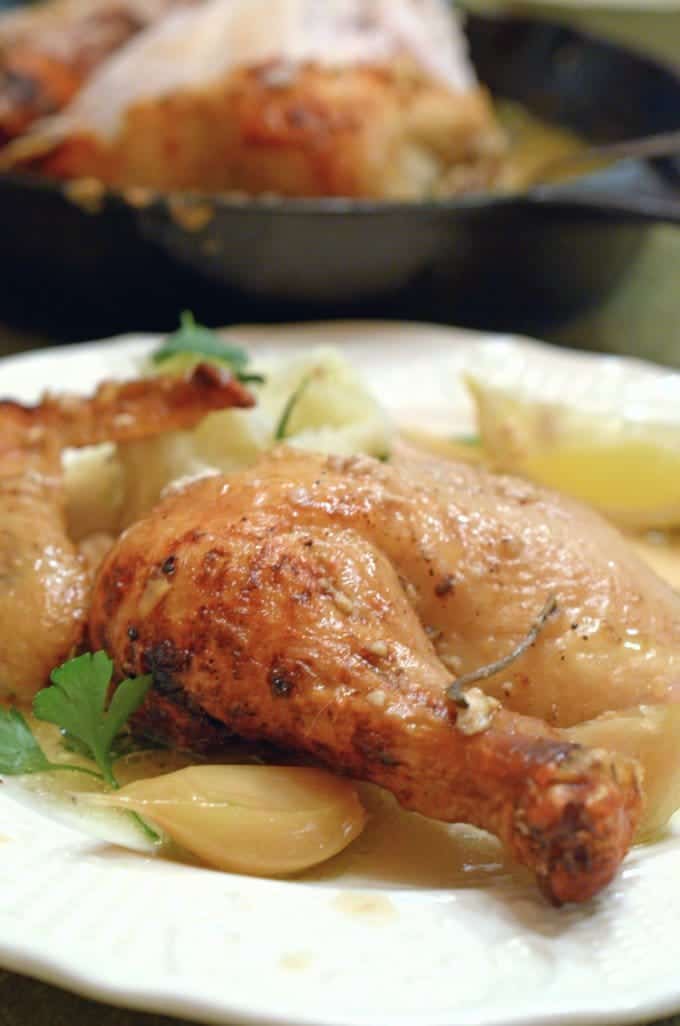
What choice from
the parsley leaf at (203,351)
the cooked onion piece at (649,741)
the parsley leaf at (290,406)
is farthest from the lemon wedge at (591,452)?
the cooked onion piece at (649,741)

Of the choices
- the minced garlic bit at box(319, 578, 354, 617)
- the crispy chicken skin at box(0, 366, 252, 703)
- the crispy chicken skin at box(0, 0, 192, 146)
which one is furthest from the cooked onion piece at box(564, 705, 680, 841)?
the crispy chicken skin at box(0, 0, 192, 146)

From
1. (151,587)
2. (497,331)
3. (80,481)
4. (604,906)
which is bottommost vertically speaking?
(497,331)

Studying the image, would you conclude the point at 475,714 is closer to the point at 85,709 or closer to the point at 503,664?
the point at 503,664

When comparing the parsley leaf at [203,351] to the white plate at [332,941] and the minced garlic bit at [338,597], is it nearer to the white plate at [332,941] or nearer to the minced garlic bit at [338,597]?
the minced garlic bit at [338,597]

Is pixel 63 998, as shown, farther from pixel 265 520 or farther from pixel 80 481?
pixel 80 481

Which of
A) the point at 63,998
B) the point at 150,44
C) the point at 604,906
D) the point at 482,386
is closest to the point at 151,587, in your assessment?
the point at 63,998

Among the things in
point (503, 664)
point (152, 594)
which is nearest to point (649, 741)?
point (503, 664)
